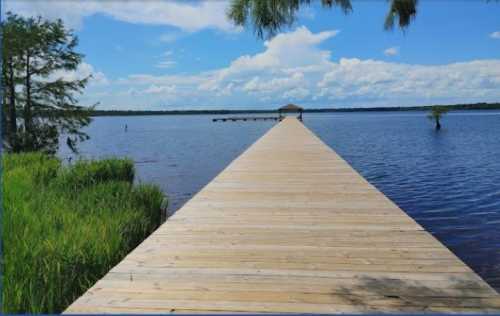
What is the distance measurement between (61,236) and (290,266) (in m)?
2.61

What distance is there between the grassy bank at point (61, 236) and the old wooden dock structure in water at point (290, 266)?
0.59 m

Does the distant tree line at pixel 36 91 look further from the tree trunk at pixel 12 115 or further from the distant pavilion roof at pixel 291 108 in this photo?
the distant pavilion roof at pixel 291 108

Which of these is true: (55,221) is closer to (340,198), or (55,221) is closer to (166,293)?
(166,293)

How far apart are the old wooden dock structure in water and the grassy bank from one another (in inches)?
23.3

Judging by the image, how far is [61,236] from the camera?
407cm

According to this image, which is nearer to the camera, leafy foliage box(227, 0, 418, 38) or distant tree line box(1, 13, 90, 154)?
leafy foliage box(227, 0, 418, 38)

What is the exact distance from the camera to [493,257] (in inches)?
240

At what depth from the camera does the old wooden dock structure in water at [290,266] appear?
250 cm

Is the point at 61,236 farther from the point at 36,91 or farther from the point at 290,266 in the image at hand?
the point at 36,91

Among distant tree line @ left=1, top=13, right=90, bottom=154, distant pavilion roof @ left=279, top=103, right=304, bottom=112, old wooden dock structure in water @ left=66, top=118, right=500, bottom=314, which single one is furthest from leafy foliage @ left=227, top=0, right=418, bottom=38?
distant pavilion roof @ left=279, top=103, right=304, bottom=112

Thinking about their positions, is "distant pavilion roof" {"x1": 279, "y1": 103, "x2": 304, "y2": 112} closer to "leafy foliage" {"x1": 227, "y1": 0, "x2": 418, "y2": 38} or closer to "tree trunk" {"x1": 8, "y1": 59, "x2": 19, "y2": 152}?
"tree trunk" {"x1": 8, "y1": 59, "x2": 19, "y2": 152}

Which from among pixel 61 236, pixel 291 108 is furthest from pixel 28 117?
pixel 291 108

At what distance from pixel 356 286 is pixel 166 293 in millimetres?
1392

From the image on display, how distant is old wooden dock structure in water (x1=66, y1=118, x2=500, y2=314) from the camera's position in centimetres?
250
